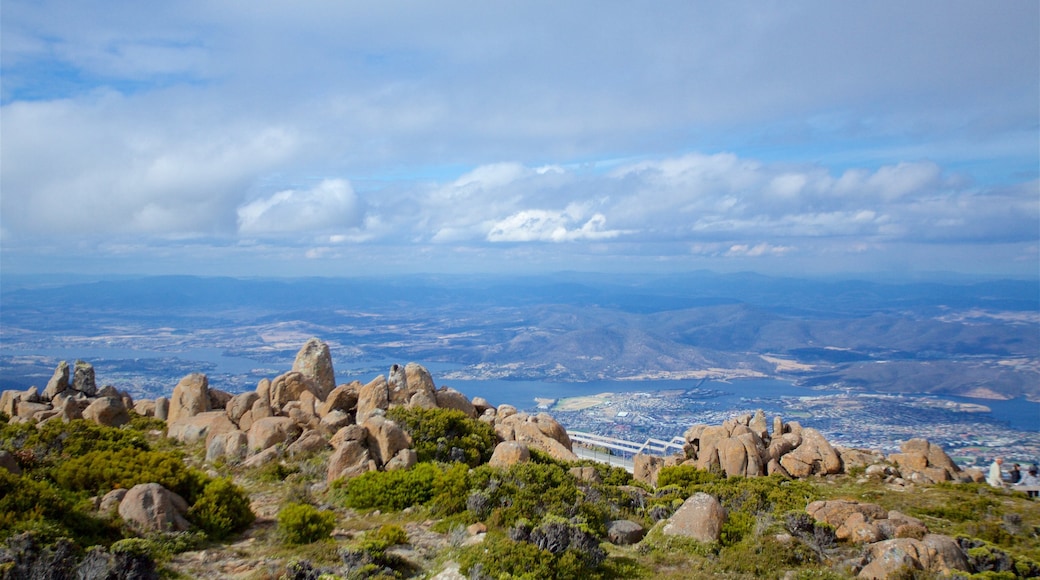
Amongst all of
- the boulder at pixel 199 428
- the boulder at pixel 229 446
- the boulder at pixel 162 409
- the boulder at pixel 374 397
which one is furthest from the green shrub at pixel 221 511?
the boulder at pixel 162 409

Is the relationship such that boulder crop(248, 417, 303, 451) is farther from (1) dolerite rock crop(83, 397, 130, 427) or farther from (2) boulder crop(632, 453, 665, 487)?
(2) boulder crop(632, 453, 665, 487)

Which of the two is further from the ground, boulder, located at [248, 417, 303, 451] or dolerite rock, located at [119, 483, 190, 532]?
dolerite rock, located at [119, 483, 190, 532]

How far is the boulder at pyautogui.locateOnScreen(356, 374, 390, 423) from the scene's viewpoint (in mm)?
25438

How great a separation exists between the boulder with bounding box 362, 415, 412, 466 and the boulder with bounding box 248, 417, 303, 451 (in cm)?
326

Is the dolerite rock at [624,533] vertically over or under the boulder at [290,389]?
under

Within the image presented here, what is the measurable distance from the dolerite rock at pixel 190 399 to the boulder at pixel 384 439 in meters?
10.9

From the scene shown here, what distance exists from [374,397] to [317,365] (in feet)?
20.5

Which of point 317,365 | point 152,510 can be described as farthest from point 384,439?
point 317,365

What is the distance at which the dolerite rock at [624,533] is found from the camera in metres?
14.0

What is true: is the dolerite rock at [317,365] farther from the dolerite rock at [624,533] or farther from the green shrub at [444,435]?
the dolerite rock at [624,533]

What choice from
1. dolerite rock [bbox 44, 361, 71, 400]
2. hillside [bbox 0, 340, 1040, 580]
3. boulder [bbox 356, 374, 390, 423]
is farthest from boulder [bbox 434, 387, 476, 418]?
dolerite rock [bbox 44, 361, 71, 400]

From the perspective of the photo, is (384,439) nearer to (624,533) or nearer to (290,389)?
(624,533)

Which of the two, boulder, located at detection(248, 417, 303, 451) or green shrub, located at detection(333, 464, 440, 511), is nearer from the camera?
green shrub, located at detection(333, 464, 440, 511)

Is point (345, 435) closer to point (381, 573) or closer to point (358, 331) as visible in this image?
point (381, 573)
